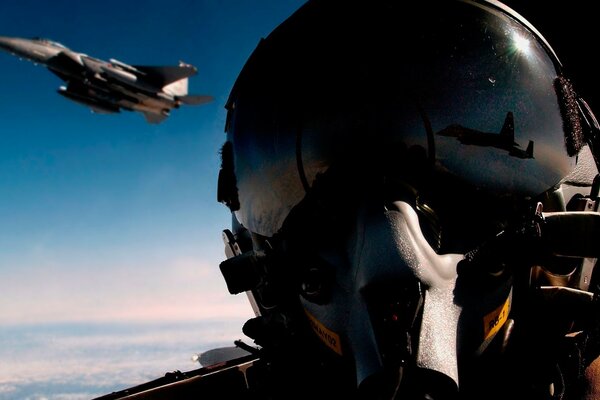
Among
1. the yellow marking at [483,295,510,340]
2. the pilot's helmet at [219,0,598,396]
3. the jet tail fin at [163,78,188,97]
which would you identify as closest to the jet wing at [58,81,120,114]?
the jet tail fin at [163,78,188,97]

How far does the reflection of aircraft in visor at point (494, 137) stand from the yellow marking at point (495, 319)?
40 cm

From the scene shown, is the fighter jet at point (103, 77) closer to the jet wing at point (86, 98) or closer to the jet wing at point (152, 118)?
the jet wing at point (86, 98)

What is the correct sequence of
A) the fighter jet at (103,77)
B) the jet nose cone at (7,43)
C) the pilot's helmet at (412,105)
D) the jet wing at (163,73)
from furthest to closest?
the jet wing at (163,73) → the fighter jet at (103,77) → the jet nose cone at (7,43) → the pilot's helmet at (412,105)

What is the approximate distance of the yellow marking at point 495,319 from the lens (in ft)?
3.69

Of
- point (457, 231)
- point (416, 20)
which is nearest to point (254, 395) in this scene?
point (457, 231)

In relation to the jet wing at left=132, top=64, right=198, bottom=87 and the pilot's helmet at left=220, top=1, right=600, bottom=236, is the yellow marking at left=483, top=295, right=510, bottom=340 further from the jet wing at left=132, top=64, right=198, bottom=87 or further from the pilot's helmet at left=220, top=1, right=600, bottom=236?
the jet wing at left=132, top=64, right=198, bottom=87

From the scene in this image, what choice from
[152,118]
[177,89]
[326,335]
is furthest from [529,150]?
[152,118]

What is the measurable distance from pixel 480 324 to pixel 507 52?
79 centimetres

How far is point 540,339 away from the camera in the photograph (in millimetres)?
1226

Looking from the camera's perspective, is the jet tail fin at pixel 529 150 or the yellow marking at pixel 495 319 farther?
the jet tail fin at pixel 529 150

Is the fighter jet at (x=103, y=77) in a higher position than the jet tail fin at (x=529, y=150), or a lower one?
higher

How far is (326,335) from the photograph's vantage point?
120 cm

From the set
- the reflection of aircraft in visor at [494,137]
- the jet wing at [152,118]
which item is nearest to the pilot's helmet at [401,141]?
the reflection of aircraft in visor at [494,137]

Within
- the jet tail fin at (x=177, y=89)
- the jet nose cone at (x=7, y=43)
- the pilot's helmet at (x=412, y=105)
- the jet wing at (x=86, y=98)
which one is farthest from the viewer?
the jet tail fin at (x=177, y=89)
